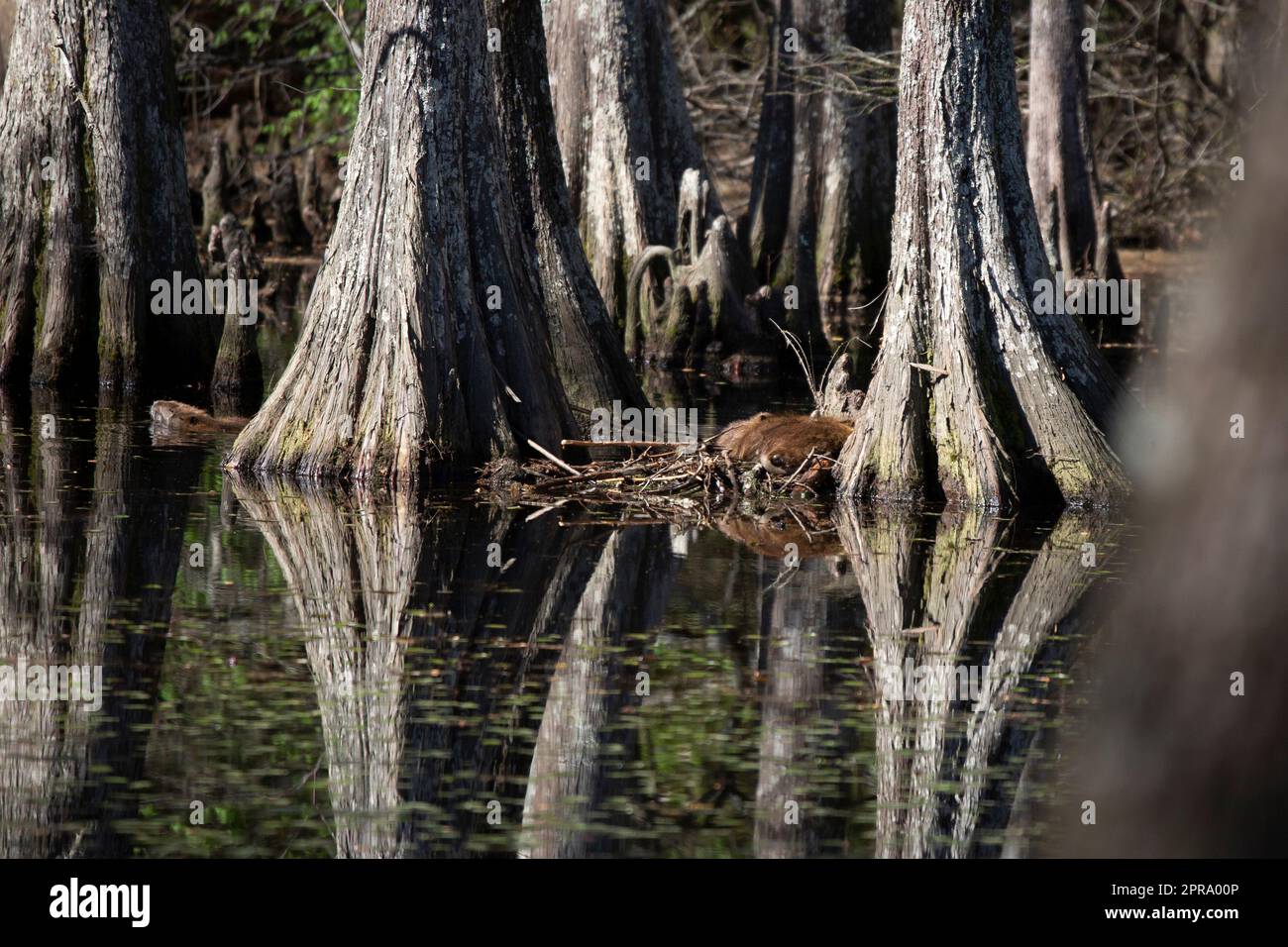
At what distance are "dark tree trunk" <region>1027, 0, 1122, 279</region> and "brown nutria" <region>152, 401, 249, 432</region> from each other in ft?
34.5

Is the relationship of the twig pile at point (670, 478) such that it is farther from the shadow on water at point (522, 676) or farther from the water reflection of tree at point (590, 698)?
the water reflection of tree at point (590, 698)

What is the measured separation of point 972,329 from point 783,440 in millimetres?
1590

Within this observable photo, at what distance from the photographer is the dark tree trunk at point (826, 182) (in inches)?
882

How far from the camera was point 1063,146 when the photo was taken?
21.2 metres

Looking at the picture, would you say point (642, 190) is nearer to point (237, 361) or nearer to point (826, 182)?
point (826, 182)

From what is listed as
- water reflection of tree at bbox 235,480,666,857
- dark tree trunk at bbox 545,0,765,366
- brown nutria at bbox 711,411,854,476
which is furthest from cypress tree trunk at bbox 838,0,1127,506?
dark tree trunk at bbox 545,0,765,366

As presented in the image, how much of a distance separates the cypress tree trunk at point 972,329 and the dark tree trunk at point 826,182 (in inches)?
404

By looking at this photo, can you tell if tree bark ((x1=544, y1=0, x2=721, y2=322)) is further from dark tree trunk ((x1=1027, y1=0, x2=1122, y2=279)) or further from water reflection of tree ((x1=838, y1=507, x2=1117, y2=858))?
water reflection of tree ((x1=838, y1=507, x2=1117, y2=858))

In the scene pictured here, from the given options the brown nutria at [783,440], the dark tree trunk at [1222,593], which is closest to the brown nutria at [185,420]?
the brown nutria at [783,440]

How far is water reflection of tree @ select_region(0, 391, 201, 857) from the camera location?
6039mm

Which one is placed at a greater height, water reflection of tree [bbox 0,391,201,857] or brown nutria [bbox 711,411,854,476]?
brown nutria [bbox 711,411,854,476]

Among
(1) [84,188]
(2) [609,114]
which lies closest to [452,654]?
(1) [84,188]
